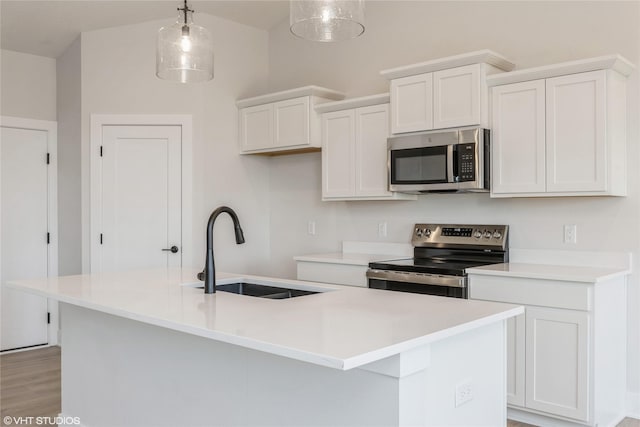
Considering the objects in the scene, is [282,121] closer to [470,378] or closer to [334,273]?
[334,273]

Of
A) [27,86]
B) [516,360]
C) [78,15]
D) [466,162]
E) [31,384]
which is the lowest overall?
[31,384]

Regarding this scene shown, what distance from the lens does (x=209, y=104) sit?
493 cm

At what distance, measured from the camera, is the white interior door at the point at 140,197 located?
4762mm

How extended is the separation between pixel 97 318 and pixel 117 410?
46 cm

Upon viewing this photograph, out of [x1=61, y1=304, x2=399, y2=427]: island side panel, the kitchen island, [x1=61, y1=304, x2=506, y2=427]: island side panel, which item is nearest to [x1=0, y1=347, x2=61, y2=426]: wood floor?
[x1=61, y1=304, x2=399, y2=427]: island side panel

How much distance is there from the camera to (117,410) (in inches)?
106

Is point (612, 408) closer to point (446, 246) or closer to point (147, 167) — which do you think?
point (446, 246)

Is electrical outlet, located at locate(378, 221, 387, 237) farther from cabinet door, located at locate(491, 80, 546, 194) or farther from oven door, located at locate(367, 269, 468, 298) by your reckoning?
cabinet door, located at locate(491, 80, 546, 194)

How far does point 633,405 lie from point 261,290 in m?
2.29

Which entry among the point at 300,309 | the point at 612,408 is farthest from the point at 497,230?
the point at 300,309

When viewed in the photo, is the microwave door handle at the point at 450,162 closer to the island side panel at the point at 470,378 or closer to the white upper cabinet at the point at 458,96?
the white upper cabinet at the point at 458,96

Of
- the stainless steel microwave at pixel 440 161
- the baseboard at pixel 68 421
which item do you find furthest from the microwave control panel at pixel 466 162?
the baseboard at pixel 68 421

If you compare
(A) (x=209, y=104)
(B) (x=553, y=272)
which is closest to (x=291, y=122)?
(A) (x=209, y=104)

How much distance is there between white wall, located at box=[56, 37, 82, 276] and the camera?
15.9ft
